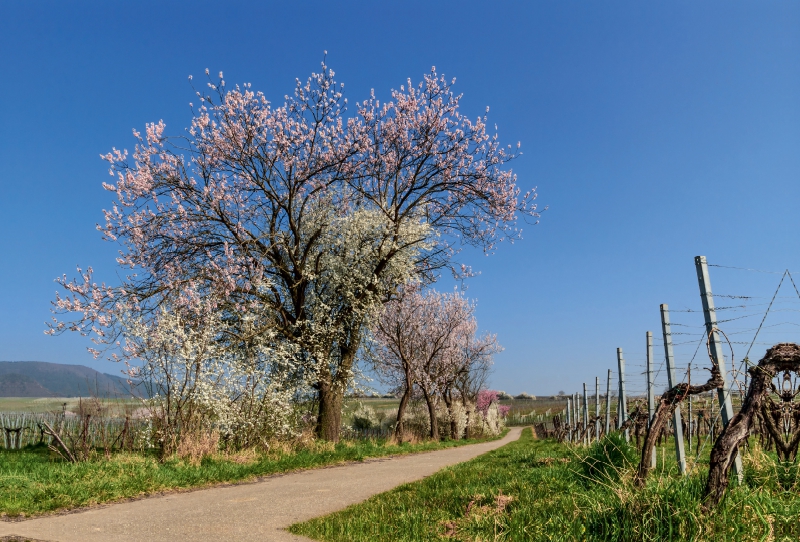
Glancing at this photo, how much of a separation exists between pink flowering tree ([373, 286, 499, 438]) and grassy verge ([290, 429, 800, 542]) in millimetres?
18183

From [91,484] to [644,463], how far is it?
→ 295 inches

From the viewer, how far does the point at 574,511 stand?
484cm

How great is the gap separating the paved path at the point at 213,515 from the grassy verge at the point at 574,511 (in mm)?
579

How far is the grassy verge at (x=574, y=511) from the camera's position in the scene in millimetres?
3691

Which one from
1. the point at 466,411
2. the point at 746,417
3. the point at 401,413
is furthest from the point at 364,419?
the point at 746,417

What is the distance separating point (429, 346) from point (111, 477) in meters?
24.5

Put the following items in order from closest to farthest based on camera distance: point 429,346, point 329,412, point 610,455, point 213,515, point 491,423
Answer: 1. point 213,515
2. point 610,455
3. point 329,412
4. point 429,346
5. point 491,423

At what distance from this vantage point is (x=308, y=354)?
1702 cm

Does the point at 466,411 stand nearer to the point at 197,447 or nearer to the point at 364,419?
the point at 364,419

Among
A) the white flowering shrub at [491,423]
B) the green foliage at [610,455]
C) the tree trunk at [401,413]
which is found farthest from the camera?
the white flowering shrub at [491,423]

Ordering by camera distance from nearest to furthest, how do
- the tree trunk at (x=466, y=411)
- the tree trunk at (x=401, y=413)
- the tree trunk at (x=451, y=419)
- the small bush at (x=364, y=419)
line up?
the tree trunk at (x=401, y=413) < the tree trunk at (x=451, y=419) < the small bush at (x=364, y=419) < the tree trunk at (x=466, y=411)

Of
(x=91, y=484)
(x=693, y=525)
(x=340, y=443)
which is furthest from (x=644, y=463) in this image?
(x=340, y=443)

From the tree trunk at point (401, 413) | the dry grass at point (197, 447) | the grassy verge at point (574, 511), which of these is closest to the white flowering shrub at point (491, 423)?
the tree trunk at point (401, 413)

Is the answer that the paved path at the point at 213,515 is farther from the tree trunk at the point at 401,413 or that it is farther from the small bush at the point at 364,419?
the small bush at the point at 364,419
